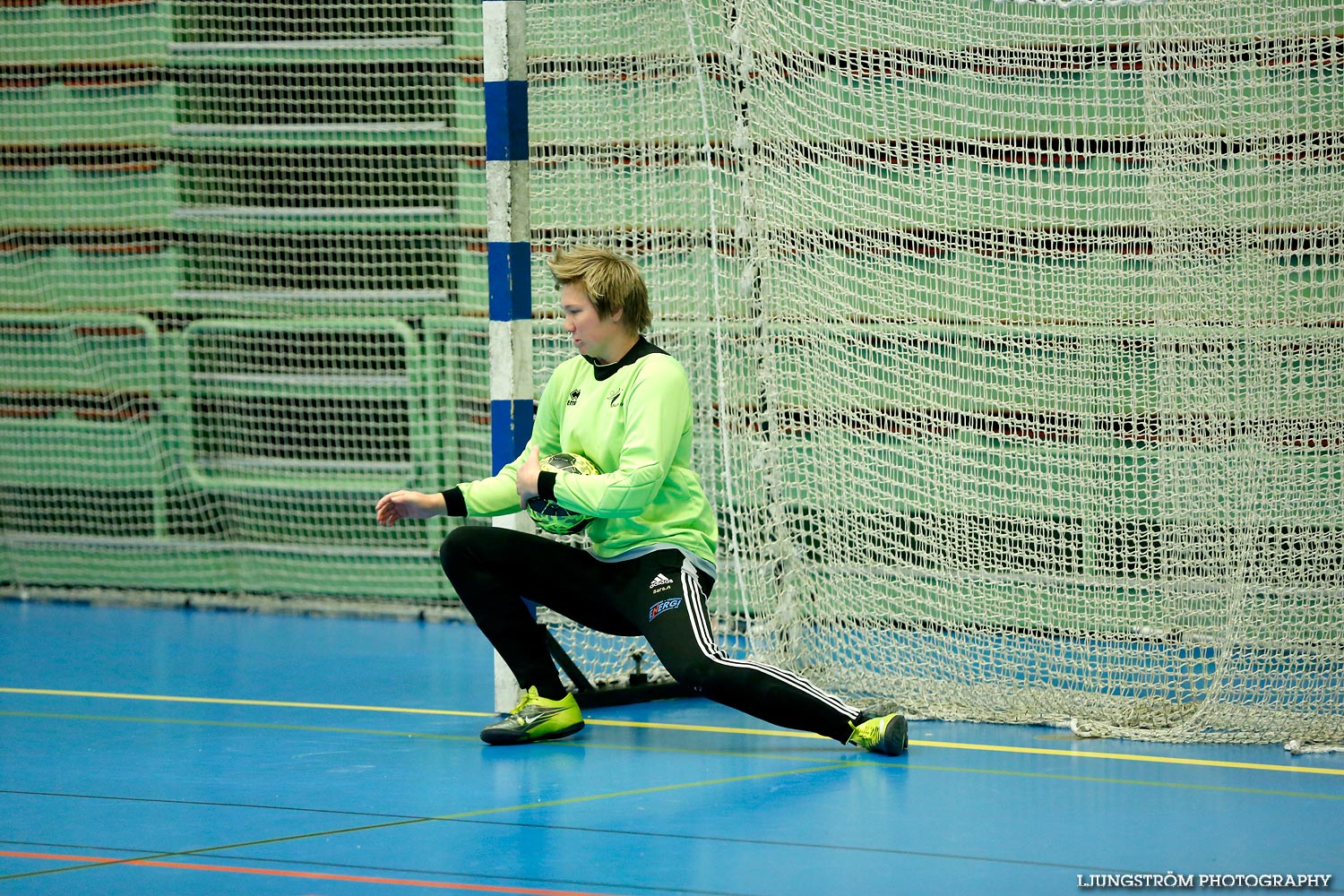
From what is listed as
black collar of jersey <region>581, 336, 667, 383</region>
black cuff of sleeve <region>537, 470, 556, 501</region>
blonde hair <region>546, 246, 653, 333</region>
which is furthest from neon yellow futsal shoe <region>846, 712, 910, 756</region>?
blonde hair <region>546, 246, 653, 333</region>

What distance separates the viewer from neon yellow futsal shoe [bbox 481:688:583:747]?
4.98 meters

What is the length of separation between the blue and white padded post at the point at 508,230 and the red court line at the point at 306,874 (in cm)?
167

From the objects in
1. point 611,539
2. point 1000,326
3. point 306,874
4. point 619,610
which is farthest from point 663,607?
point 1000,326

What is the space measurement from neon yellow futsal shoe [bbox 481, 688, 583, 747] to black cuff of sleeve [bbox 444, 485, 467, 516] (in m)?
0.59

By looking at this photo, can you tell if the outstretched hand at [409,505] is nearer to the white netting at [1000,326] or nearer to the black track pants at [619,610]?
the black track pants at [619,610]

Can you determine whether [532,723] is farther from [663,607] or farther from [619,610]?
[663,607]

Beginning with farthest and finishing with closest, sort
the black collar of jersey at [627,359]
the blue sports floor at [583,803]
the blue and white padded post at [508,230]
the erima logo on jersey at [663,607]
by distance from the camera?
the blue and white padded post at [508,230], the black collar of jersey at [627,359], the erima logo on jersey at [663,607], the blue sports floor at [583,803]

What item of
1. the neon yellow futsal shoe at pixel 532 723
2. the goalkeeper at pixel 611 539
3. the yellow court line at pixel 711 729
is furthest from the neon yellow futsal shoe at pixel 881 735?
the neon yellow futsal shoe at pixel 532 723

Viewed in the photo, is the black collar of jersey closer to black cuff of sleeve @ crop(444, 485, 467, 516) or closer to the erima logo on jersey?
black cuff of sleeve @ crop(444, 485, 467, 516)

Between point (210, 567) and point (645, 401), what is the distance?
13.4ft

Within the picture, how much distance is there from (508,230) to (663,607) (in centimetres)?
133

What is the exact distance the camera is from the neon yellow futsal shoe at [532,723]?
4.98 meters

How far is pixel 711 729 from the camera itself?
5211 millimetres

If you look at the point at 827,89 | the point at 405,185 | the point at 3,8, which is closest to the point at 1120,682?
the point at 827,89
